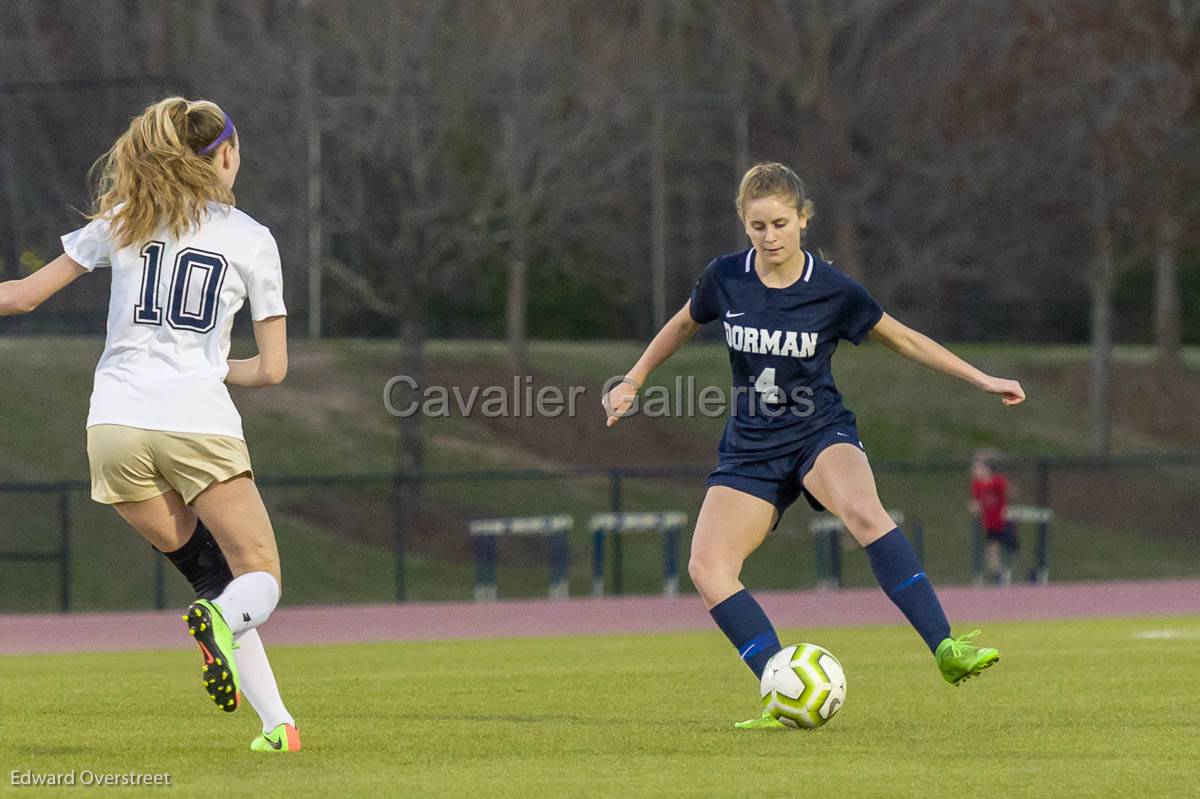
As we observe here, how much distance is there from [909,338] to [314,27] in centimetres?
2525

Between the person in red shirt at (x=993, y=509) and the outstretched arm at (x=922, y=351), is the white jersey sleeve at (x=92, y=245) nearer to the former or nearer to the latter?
the outstretched arm at (x=922, y=351)

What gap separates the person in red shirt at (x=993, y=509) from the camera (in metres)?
23.8

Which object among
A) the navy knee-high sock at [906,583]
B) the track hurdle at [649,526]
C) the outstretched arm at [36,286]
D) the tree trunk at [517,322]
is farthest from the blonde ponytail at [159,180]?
the tree trunk at [517,322]

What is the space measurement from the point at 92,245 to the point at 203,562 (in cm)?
104

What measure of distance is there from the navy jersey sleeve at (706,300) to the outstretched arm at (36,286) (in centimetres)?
252

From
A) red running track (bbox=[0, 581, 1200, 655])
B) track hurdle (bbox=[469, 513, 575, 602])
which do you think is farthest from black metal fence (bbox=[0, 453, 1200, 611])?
red running track (bbox=[0, 581, 1200, 655])

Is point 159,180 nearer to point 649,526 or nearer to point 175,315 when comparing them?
point 175,315

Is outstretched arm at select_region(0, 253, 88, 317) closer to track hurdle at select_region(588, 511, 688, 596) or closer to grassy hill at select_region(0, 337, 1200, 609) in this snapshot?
track hurdle at select_region(588, 511, 688, 596)

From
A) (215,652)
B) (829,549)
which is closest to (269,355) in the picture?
(215,652)

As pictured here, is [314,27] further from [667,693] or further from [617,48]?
[667,693]

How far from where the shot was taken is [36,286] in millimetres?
5895

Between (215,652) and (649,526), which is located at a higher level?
(215,652)

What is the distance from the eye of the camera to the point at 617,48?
3428cm

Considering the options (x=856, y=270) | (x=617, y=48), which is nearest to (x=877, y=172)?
(x=856, y=270)
